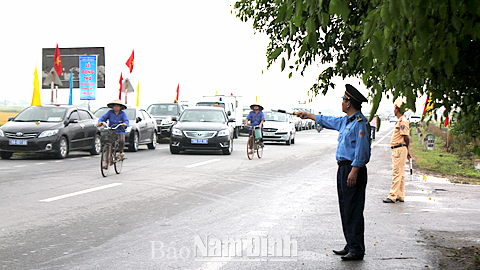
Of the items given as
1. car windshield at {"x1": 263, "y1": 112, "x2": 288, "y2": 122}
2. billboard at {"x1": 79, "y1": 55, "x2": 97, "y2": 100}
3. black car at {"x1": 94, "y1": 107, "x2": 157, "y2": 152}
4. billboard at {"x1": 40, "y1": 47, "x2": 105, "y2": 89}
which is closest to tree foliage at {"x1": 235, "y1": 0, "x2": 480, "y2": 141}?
black car at {"x1": 94, "y1": 107, "x2": 157, "y2": 152}

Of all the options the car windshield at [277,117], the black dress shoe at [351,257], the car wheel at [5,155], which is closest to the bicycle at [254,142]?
the car wheel at [5,155]

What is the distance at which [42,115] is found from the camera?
1892 centimetres

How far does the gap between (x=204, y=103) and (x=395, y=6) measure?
108ft

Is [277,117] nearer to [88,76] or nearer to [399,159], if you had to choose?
[88,76]

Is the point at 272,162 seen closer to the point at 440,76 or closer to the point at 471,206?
the point at 471,206

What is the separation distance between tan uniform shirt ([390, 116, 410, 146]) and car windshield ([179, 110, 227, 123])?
11.9m

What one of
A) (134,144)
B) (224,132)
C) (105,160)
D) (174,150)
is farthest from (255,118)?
(105,160)

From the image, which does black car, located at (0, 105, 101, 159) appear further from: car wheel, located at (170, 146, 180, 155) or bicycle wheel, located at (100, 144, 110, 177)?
bicycle wheel, located at (100, 144, 110, 177)

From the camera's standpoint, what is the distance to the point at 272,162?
18.4m

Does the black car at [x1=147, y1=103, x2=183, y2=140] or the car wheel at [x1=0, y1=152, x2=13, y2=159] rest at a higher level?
the black car at [x1=147, y1=103, x2=183, y2=140]

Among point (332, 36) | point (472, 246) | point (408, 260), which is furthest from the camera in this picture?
point (332, 36)

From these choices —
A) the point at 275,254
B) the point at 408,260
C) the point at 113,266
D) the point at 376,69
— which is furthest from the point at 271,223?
the point at 376,69

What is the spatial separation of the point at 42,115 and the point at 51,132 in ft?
4.44

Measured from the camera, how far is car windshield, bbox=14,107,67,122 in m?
18.7
